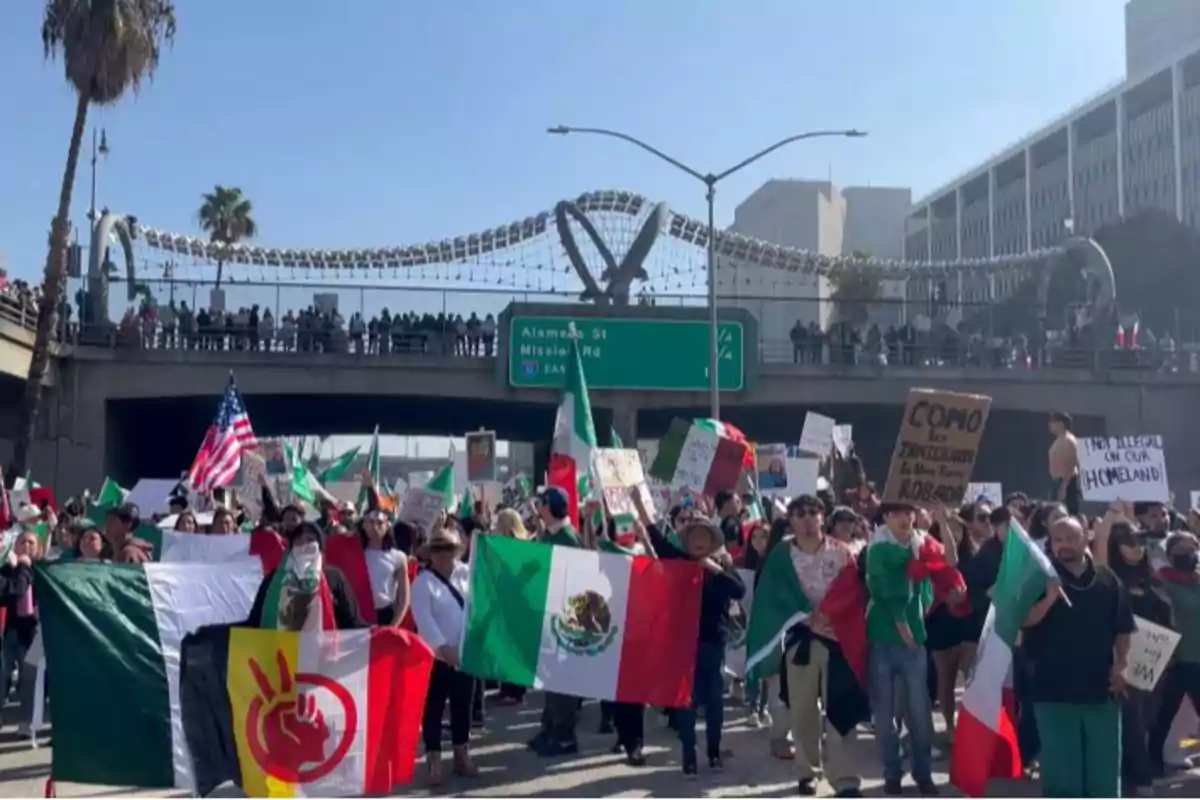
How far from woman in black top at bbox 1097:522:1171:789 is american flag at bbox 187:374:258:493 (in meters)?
10.7

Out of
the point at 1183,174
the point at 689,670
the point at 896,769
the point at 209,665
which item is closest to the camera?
the point at 209,665

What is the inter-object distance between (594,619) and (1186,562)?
3.76 metres

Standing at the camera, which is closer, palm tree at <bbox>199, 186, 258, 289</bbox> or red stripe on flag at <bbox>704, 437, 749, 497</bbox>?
red stripe on flag at <bbox>704, 437, 749, 497</bbox>

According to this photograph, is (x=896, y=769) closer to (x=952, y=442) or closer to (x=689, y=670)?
(x=689, y=670)

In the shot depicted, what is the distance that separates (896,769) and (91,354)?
28.0 m

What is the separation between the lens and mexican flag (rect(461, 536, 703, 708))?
924 centimetres

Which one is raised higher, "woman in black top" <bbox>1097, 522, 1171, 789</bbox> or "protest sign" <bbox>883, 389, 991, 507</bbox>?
"protest sign" <bbox>883, 389, 991, 507</bbox>

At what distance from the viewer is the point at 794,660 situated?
343 inches

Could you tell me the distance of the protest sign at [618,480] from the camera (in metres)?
10.6

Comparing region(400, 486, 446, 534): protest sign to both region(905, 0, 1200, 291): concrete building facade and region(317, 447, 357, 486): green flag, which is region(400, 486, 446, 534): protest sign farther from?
region(905, 0, 1200, 291): concrete building facade

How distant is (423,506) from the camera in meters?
13.8

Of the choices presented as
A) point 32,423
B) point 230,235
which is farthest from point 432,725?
point 230,235

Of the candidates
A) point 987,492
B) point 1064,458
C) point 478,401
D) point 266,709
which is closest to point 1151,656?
point 266,709

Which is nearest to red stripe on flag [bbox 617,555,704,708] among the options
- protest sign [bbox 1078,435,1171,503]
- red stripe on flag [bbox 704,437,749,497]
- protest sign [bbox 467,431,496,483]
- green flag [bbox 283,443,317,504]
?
protest sign [bbox 1078,435,1171,503]
